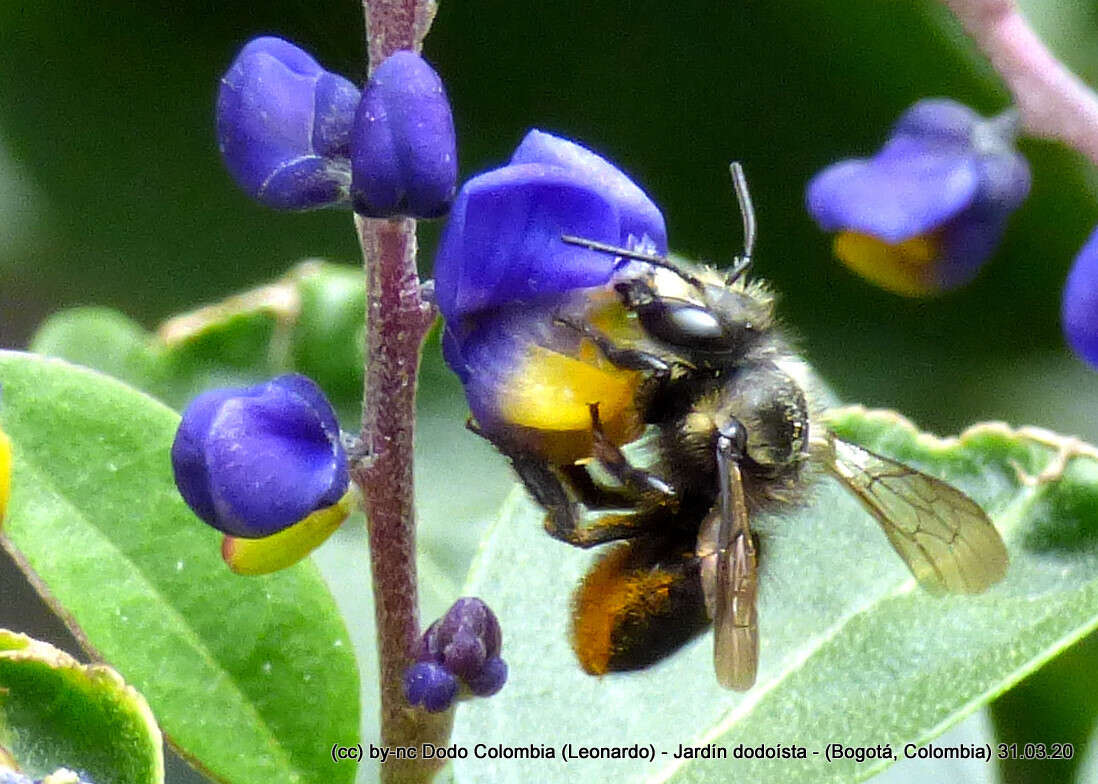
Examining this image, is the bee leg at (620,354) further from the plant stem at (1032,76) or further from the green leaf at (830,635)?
the plant stem at (1032,76)

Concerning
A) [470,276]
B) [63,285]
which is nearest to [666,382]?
[470,276]

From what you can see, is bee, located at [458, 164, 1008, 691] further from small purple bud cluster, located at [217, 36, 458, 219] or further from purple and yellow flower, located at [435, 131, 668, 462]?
small purple bud cluster, located at [217, 36, 458, 219]

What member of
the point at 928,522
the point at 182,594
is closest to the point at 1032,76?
the point at 928,522

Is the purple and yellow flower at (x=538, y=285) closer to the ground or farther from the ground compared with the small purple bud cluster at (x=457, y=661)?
farther from the ground

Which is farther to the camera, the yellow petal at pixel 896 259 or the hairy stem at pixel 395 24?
the yellow petal at pixel 896 259

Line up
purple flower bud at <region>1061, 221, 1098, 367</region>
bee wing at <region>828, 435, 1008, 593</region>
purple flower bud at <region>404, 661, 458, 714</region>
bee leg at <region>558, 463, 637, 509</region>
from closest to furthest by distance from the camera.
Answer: purple flower bud at <region>404, 661, 458, 714</region> < bee leg at <region>558, 463, 637, 509</region> < bee wing at <region>828, 435, 1008, 593</region> < purple flower bud at <region>1061, 221, 1098, 367</region>

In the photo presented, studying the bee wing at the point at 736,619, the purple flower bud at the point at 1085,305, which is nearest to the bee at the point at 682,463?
the bee wing at the point at 736,619

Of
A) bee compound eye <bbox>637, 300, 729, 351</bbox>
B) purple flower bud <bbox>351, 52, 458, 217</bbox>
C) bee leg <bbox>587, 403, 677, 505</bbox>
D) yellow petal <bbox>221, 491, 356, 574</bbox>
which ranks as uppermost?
purple flower bud <bbox>351, 52, 458, 217</bbox>

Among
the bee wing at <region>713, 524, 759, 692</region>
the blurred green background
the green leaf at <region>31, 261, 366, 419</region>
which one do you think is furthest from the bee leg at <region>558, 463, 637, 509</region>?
the blurred green background
